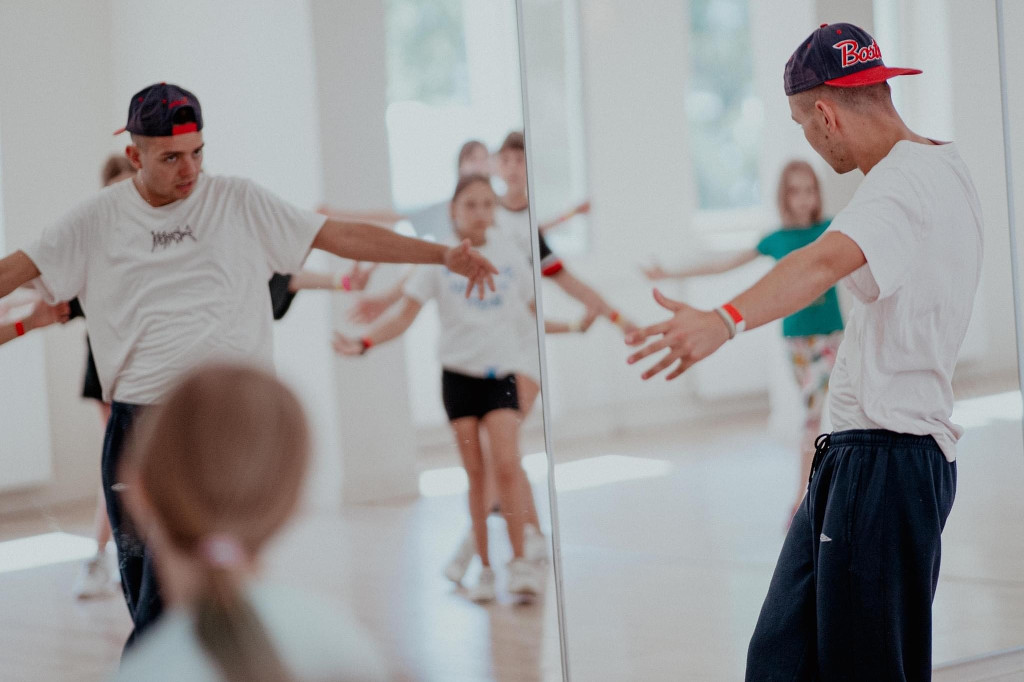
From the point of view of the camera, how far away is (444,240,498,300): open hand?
2893mm

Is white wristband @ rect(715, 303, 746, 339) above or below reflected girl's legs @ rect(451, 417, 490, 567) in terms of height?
above

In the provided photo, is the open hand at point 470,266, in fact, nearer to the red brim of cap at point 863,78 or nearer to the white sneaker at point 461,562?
the white sneaker at point 461,562

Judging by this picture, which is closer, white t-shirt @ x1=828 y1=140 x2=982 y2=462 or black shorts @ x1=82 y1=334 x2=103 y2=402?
white t-shirt @ x1=828 y1=140 x2=982 y2=462

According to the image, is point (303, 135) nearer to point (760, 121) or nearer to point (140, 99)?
point (140, 99)

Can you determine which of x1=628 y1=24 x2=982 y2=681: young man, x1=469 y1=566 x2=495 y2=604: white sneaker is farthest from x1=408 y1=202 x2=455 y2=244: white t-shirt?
x1=628 y1=24 x2=982 y2=681: young man

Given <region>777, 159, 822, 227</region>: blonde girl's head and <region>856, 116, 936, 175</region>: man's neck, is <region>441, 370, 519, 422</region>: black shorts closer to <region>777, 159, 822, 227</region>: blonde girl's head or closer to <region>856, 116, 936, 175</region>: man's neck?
<region>856, 116, 936, 175</region>: man's neck

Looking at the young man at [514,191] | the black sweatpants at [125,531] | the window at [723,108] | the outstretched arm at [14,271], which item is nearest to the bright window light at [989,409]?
the window at [723,108]

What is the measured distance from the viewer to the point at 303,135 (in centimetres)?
277

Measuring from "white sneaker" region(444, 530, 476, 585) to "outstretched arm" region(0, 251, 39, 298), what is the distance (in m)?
1.22

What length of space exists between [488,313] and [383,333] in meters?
0.29

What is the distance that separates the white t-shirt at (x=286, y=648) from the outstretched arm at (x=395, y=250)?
1.76 metres

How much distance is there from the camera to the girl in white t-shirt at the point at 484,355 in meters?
2.90

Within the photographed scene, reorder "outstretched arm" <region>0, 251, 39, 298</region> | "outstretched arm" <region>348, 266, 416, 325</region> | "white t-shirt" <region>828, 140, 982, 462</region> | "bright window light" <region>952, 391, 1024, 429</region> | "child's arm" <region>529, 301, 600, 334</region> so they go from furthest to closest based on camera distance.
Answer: "bright window light" <region>952, 391, 1024, 429</region>, "child's arm" <region>529, 301, 600, 334</region>, "outstretched arm" <region>348, 266, 416, 325</region>, "outstretched arm" <region>0, 251, 39, 298</region>, "white t-shirt" <region>828, 140, 982, 462</region>

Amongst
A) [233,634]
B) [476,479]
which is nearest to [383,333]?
[476,479]
